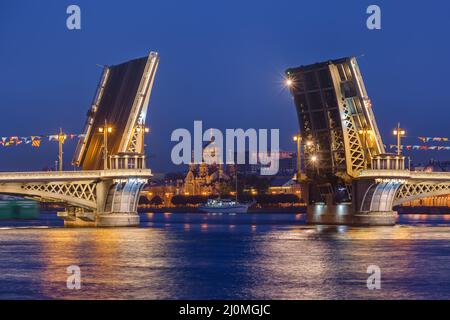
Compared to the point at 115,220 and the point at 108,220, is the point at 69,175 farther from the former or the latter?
the point at 115,220

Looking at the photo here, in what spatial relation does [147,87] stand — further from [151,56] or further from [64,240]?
[64,240]

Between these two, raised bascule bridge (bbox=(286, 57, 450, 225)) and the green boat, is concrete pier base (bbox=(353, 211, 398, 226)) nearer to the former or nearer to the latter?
raised bascule bridge (bbox=(286, 57, 450, 225))

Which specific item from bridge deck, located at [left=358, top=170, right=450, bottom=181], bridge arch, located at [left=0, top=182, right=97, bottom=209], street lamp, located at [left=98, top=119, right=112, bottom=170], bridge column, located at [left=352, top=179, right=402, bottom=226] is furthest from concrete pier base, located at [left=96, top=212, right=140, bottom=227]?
bridge deck, located at [left=358, top=170, right=450, bottom=181]

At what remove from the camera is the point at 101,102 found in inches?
2904

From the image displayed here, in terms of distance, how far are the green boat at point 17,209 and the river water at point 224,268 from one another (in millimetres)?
70673

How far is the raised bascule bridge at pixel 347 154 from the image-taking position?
6950 cm

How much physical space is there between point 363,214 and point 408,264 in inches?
1587

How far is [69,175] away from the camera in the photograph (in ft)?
232

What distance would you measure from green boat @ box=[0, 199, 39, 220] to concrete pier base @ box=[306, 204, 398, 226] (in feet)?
165

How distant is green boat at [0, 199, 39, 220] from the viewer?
123375mm

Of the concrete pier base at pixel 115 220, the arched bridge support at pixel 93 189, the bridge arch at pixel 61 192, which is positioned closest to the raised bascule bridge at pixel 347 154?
the arched bridge support at pixel 93 189

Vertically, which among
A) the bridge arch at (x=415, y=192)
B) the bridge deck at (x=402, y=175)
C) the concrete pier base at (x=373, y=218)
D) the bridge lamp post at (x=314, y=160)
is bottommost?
the concrete pier base at (x=373, y=218)

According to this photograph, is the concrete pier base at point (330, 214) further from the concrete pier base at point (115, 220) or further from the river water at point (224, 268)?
the river water at point (224, 268)
